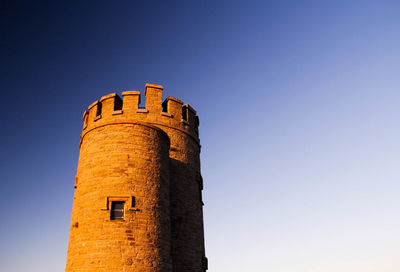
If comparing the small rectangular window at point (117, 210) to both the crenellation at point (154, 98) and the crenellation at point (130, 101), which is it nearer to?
the crenellation at point (130, 101)

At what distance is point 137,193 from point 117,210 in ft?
3.32

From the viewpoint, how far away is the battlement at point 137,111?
618 inches

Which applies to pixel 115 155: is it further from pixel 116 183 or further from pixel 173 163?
pixel 173 163

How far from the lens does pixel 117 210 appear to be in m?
12.0

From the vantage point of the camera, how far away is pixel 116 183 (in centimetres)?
1234

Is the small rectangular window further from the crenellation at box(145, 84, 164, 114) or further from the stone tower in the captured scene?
the crenellation at box(145, 84, 164, 114)

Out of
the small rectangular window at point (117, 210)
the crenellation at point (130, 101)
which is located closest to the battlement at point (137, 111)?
the crenellation at point (130, 101)

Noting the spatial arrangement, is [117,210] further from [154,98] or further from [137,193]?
[154,98]

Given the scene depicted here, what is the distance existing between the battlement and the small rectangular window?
4745 millimetres

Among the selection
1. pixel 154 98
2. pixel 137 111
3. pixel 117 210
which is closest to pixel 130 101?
pixel 137 111

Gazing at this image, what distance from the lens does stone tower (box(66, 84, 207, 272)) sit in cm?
1137

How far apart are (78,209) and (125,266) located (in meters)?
3.64

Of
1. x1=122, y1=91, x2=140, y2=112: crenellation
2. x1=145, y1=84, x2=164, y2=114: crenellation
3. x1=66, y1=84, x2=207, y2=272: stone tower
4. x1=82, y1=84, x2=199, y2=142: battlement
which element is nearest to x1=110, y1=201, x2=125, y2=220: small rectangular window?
x1=66, y1=84, x2=207, y2=272: stone tower

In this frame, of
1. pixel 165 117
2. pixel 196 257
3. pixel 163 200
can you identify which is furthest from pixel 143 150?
pixel 196 257
